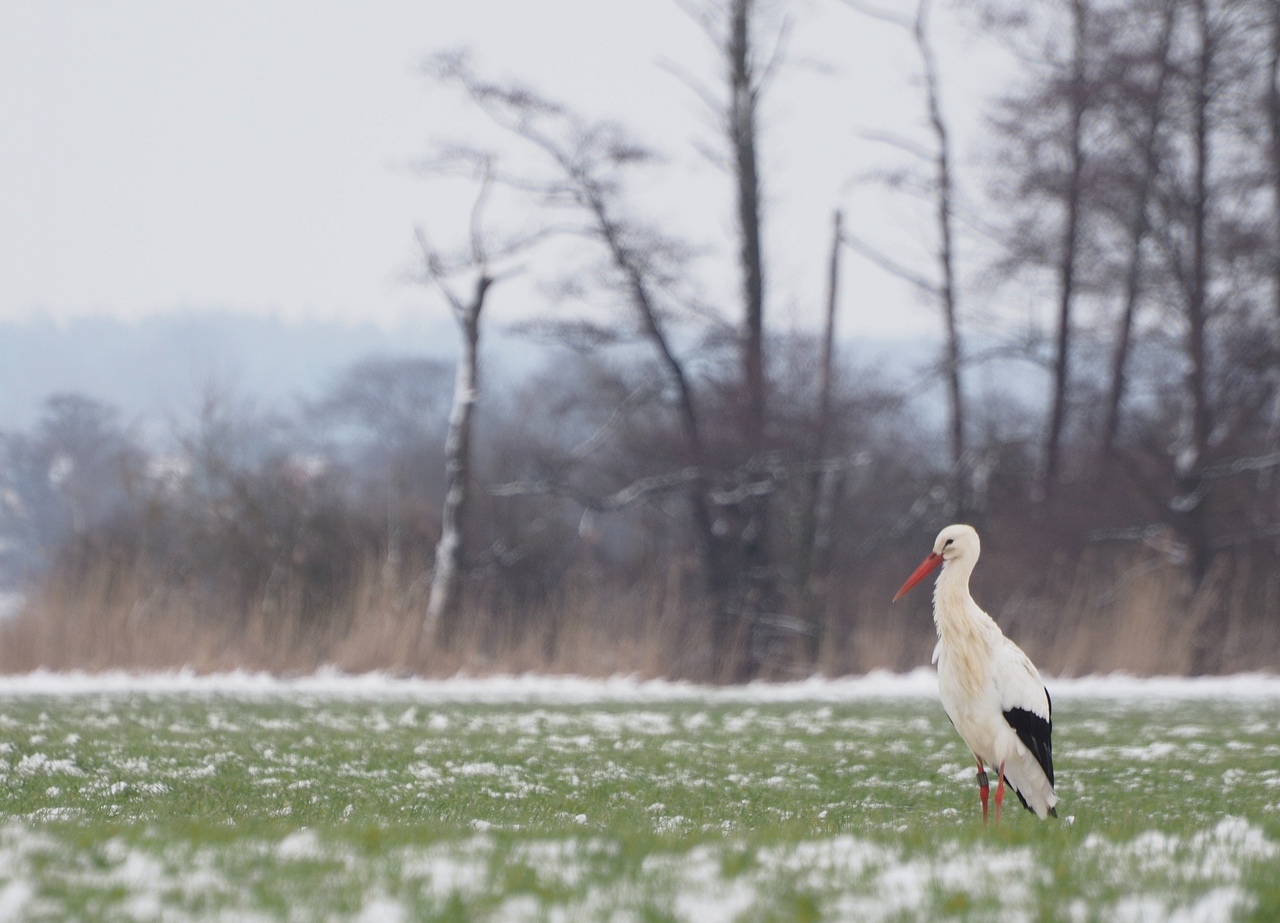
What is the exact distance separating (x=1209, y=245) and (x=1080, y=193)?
2596 mm

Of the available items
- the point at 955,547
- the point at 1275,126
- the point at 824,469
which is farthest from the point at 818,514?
the point at 955,547

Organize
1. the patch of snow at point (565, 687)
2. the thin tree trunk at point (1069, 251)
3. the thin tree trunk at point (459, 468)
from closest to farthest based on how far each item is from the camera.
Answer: the patch of snow at point (565, 687) → the thin tree trunk at point (459, 468) → the thin tree trunk at point (1069, 251)

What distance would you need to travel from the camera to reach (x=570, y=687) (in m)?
20.6

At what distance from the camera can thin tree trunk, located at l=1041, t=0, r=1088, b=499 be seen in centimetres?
2716

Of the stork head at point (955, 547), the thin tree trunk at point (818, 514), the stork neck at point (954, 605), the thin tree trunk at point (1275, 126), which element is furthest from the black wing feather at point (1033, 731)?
the thin tree trunk at point (1275, 126)

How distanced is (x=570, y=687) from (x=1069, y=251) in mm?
14126

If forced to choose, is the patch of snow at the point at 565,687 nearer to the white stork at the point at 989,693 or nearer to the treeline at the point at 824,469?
the treeline at the point at 824,469

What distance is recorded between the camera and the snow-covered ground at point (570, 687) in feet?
59.9

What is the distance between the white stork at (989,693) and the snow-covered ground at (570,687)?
35.4ft

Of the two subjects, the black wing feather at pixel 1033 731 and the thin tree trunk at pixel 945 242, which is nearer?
the black wing feather at pixel 1033 731

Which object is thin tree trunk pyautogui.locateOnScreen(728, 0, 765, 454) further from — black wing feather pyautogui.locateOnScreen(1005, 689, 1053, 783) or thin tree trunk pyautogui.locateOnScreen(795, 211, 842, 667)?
black wing feather pyautogui.locateOnScreen(1005, 689, 1053, 783)

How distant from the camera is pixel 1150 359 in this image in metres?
31.8

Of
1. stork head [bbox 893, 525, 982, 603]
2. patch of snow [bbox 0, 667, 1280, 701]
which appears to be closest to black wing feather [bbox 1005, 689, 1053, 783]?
stork head [bbox 893, 525, 982, 603]

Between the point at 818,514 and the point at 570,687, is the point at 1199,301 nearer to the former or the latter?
the point at 818,514
